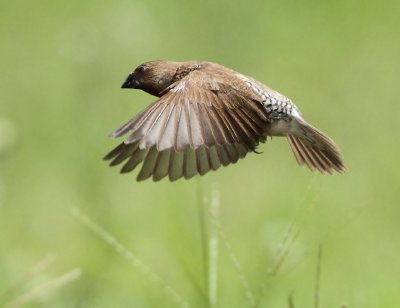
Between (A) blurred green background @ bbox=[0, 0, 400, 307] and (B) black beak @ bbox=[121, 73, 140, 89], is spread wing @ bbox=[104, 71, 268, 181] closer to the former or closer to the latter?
(B) black beak @ bbox=[121, 73, 140, 89]

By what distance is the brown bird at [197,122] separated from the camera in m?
4.04

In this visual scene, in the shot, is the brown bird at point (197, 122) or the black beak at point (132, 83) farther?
the black beak at point (132, 83)

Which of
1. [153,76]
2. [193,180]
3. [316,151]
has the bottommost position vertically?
[316,151]

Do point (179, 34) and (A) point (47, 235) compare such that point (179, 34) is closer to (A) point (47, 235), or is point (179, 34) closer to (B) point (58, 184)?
(B) point (58, 184)

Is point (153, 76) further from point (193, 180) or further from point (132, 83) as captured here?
point (193, 180)

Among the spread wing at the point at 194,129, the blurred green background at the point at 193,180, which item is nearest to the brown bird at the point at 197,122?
the spread wing at the point at 194,129

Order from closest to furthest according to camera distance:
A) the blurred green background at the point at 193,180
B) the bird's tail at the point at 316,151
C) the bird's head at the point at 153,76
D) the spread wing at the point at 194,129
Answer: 1. the spread wing at the point at 194,129
2. the bird's head at the point at 153,76
3. the bird's tail at the point at 316,151
4. the blurred green background at the point at 193,180

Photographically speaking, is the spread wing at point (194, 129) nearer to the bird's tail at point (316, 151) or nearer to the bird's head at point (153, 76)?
the bird's head at point (153, 76)

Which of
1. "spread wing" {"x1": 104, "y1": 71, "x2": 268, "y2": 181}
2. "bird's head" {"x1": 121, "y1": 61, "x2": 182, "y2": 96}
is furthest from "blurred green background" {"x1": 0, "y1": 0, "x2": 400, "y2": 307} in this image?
"bird's head" {"x1": 121, "y1": 61, "x2": 182, "y2": 96}

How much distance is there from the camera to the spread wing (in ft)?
13.2

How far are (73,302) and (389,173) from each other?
3.34m

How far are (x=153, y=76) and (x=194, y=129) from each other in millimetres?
520

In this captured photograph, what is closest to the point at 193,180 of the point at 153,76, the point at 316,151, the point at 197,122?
the point at 316,151

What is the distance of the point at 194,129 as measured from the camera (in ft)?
13.5
